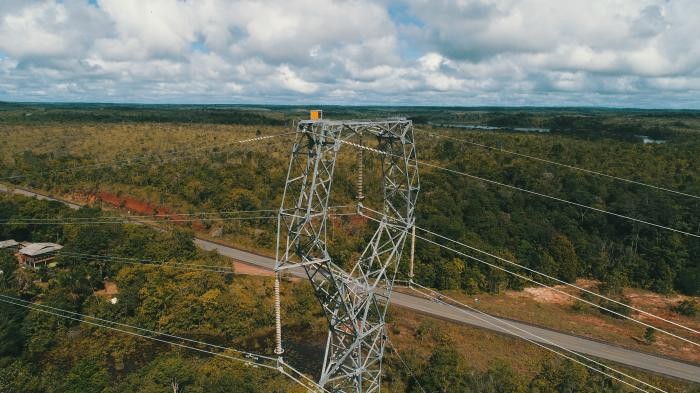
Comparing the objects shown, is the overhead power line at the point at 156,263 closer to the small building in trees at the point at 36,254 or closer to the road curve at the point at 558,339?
the small building in trees at the point at 36,254

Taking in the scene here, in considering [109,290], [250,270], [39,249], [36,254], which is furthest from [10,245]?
[250,270]

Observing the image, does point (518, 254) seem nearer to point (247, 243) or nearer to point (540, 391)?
Answer: point (540, 391)

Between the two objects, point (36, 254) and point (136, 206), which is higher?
point (136, 206)

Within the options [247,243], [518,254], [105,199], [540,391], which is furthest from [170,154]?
[540,391]

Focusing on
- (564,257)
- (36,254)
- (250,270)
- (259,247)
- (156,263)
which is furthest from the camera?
(259,247)

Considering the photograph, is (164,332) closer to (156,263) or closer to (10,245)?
(156,263)

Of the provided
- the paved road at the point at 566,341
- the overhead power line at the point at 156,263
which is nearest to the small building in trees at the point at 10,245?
the overhead power line at the point at 156,263

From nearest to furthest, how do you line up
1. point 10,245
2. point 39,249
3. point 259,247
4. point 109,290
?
point 109,290 → point 39,249 → point 10,245 → point 259,247
